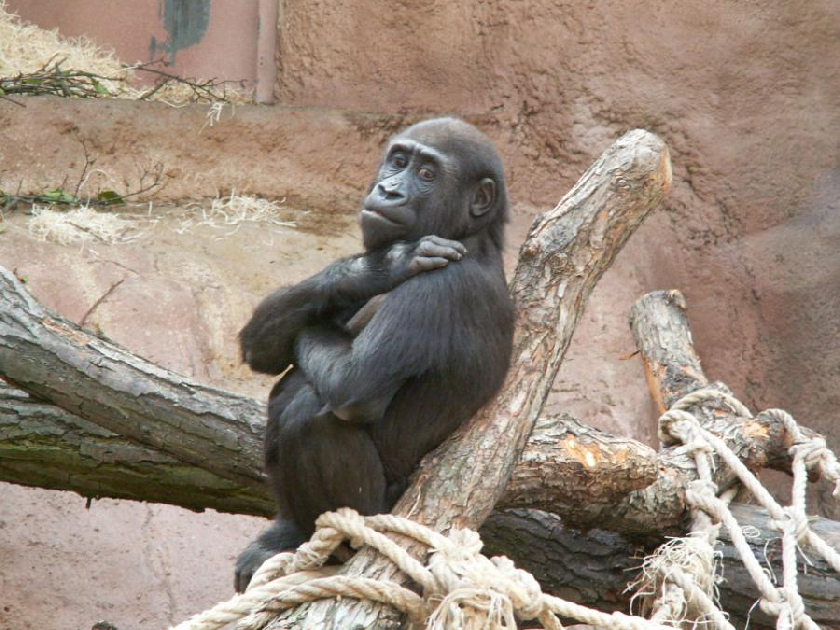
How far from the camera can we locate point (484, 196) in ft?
10.4

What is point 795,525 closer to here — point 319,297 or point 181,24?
point 319,297

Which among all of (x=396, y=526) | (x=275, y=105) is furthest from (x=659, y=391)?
(x=275, y=105)

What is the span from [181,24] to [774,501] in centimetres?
514

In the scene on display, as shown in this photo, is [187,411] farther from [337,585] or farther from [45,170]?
[45,170]

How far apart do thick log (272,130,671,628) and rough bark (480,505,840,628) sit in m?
0.78

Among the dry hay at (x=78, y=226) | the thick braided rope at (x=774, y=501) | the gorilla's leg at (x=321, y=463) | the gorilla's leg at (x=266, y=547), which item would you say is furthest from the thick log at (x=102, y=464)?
the dry hay at (x=78, y=226)

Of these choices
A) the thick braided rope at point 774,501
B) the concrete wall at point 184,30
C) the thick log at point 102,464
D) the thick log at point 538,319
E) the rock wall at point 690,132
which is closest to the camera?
the thick log at point 538,319

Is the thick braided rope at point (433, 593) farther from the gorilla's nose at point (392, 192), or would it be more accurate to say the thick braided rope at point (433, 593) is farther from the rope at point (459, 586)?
the gorilla's nose at point (392, 192)

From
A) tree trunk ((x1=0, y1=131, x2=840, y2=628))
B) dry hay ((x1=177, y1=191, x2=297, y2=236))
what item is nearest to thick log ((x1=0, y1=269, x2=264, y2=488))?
tree trunk ((x1=0, y1=131, x2=840, y2=628))

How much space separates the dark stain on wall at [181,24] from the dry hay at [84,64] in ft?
0.83

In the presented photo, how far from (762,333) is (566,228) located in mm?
3498

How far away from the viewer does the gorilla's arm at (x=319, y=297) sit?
9.66 ft

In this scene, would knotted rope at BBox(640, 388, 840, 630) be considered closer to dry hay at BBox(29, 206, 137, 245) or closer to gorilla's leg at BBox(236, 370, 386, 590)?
gorilla's leg at BBox(236, 370, 386, 590)

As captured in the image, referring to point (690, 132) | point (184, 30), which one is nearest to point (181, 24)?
point (184, 30)
